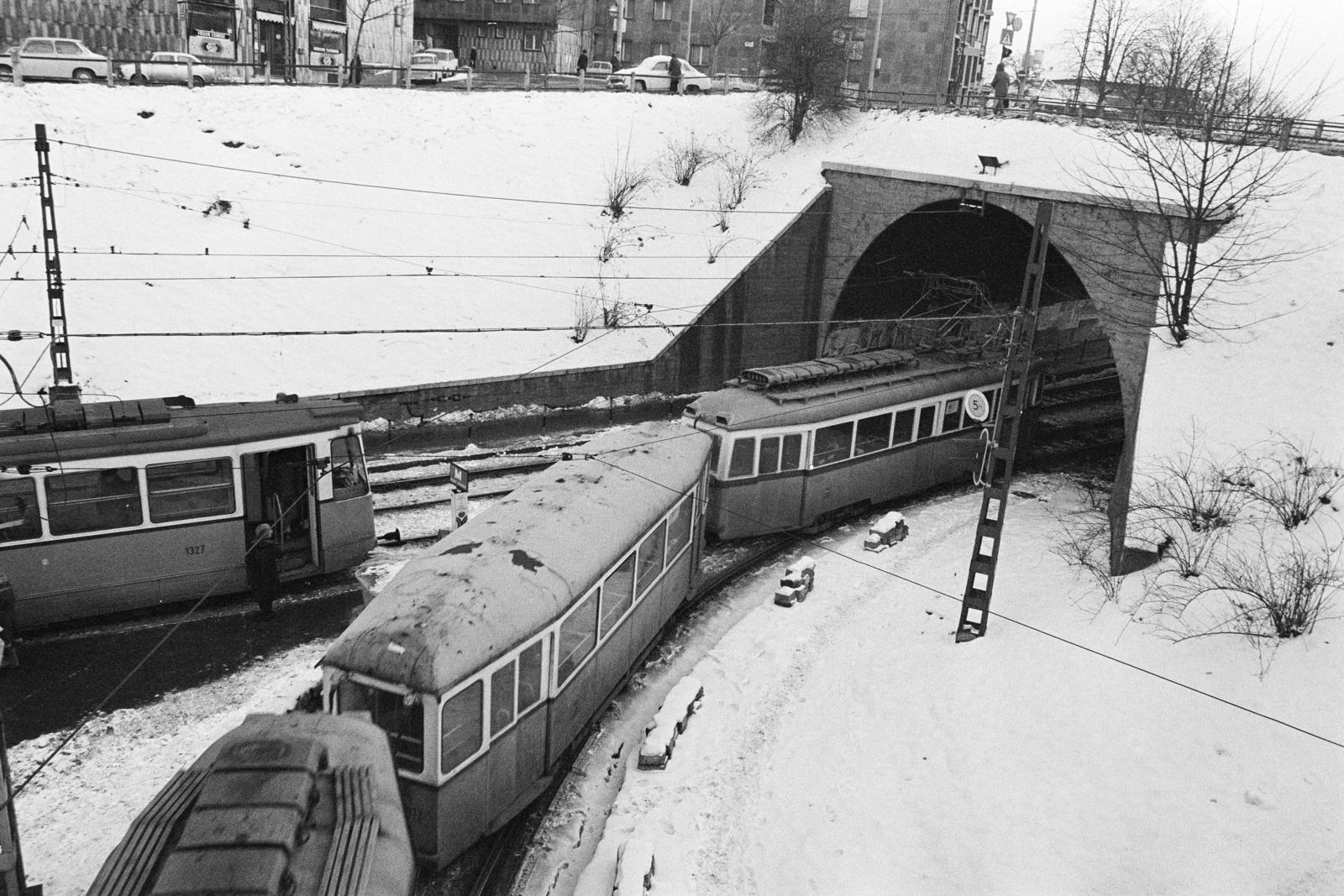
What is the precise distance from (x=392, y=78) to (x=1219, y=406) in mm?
30549

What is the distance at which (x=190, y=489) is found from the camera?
13086mm

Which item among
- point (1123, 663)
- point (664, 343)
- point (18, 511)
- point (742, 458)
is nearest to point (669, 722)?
point (1123, 663)

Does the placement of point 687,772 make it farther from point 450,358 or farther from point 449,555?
point 450,358

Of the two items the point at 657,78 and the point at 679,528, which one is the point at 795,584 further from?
the point at 657,78

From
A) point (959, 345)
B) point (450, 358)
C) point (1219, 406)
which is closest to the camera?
point (1219, 406)

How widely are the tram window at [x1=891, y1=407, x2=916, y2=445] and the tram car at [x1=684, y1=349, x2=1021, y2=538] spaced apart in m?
0.02

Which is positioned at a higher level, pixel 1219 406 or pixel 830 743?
pixel 1219 406

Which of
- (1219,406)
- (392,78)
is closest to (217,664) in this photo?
(1219,406)

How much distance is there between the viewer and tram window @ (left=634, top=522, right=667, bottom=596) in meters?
11.9

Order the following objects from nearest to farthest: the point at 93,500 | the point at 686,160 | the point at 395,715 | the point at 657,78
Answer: the point at 395,715 < the point at 93,500 < the point at 686,160 < the point at 657,78

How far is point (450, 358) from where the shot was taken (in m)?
24.8

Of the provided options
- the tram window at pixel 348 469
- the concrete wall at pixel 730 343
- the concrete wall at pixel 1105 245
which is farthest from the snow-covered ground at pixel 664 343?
the tram window at pixel 348 469

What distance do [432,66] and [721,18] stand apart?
1862 centimetres

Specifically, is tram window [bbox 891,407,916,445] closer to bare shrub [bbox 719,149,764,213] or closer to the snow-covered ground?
the snow-covered ground
